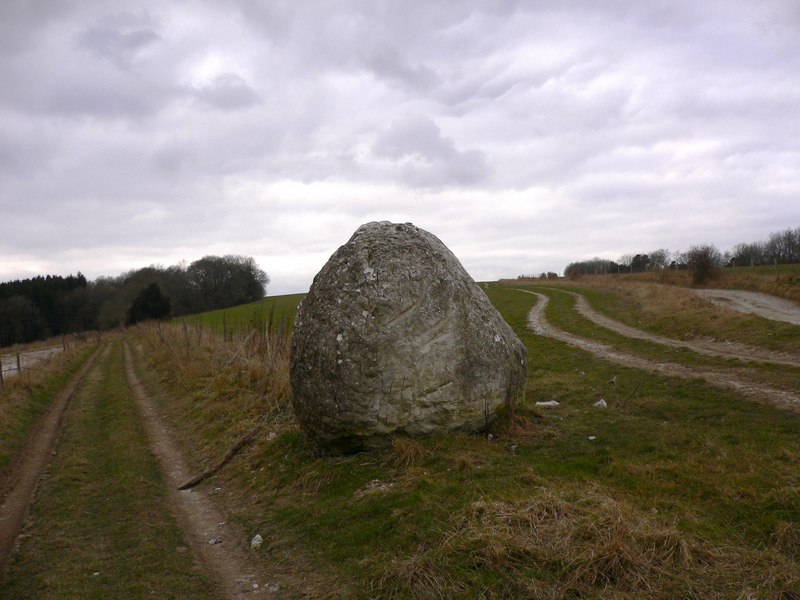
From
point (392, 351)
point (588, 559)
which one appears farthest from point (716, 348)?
point (588, 559)

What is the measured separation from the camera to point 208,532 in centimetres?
754

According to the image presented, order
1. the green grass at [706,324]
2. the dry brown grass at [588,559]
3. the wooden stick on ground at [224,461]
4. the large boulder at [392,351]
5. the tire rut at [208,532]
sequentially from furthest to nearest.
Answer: the green grass at [706,324], the wooden stick on ground at [224,461], the large boulder at [392,351], the tire rut at [208,532], the dry brown grass at [588,559]

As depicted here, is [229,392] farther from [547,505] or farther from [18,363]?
[18,363]

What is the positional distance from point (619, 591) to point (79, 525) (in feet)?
24.1

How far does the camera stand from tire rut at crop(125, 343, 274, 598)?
5.98m

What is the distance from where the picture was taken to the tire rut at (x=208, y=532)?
5977 mm

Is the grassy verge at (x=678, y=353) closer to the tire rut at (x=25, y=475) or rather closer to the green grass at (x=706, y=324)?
the green grass at (x=706, y=324)

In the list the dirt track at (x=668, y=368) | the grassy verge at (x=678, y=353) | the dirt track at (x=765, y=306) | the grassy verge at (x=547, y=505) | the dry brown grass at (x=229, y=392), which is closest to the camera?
the grassy verge at (x=547, y=505)

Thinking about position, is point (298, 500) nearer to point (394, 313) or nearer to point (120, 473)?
point (394, 313)

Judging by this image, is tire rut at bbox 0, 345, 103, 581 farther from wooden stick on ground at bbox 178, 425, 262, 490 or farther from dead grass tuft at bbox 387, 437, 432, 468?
dead grass tuft at bbox 387, 437, 432, 468

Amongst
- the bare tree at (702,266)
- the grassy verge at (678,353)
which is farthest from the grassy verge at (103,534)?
the bare tree at (702,266)

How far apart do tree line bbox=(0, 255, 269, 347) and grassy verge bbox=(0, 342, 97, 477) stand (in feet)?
174

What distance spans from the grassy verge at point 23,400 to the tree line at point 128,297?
53123 mm

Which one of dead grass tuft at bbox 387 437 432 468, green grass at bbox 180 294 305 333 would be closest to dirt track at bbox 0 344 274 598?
dead grass tuft at bbox 387 437 432 468
